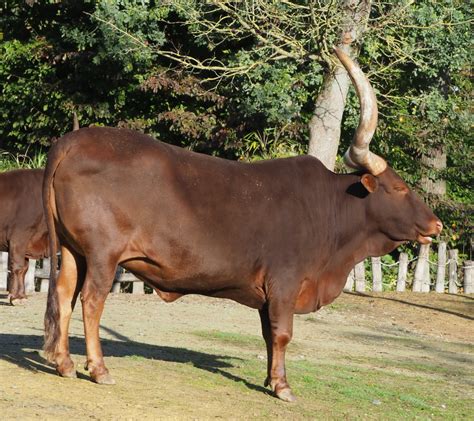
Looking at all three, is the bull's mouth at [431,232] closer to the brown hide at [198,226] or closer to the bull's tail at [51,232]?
the brown hide at [198,226]

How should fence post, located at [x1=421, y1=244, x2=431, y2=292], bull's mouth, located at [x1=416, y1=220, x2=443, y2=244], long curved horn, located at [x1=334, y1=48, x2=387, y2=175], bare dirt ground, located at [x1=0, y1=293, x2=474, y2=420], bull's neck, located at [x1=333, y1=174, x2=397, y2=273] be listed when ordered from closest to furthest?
1. bare dirt ground, located at [x1=0, y1=293, x2=474, y2=420]
2. long curved horn, located at [x1=334, y1=48, x2=387, y2=175]
3. bull's neck, located at [x1=333, y1=174, x2=397, y2=273]
4. bull's mouth, located at [x1=416, y1=220, x2=443, y2=244]
5. fence post, located at [x1=421, y1=244, x2=431, y2=292]

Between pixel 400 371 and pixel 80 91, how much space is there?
15.3 m

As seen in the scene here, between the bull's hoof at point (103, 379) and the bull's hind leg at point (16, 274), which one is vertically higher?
the bull's hind leg at point (16, 274)

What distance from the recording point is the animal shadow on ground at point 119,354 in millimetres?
9820

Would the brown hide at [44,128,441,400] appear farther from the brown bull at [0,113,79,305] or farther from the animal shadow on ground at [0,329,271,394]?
the brown bull at [0,113,79,305]

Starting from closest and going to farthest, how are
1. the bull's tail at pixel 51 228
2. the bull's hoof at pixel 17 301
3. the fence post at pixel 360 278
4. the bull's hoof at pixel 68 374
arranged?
the bull's tail at pixel 51 228, the bull's hoof at pixel 68 374, the bull's hoof at pixel 17 301, the fence post at pixel 360 278

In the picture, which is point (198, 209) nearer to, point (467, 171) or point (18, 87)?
point (18, 87)

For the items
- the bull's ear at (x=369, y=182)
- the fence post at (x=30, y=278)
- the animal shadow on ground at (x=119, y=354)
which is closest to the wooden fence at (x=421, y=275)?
the fence post at (x=30, y=278)

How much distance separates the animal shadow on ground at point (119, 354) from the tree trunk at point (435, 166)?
16.7m

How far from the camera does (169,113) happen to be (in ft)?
81.1

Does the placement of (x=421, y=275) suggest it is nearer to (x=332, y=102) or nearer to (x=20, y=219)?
(x=332, y=102)

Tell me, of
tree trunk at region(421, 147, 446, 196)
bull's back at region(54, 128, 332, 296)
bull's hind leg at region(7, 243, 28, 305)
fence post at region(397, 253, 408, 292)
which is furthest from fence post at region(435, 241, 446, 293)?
bull's back at region(54, 128, 332, 296)

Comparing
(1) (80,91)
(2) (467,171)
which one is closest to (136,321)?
(1) (80,91)

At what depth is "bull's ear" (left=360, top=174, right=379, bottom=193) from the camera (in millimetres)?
10188
